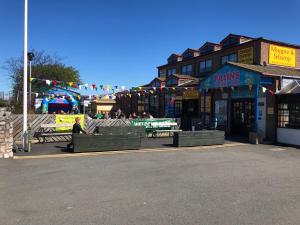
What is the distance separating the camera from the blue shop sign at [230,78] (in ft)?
59.3

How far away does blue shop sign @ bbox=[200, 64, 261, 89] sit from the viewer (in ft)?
59.3

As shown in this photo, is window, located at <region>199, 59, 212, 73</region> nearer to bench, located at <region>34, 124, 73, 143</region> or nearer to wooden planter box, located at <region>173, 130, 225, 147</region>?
wooden planter box, located at <region>173, 130, 225, 147</region>

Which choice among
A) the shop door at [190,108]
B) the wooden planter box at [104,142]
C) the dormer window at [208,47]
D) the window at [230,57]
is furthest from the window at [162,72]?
the wooden planter box at [104,142]

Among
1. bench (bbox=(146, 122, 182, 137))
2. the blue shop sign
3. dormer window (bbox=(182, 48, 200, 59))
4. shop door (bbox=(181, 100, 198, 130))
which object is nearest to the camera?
the blue shop sign

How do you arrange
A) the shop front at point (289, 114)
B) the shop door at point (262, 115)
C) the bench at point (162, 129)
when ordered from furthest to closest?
the bench at point (162, 129)
the shop door at point (262, 115)
the shop front at point (289, 114)

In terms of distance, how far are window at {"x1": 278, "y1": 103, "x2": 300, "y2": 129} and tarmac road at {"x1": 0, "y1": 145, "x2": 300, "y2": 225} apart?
5463mm

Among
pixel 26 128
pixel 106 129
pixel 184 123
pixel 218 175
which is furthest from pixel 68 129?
pixel 218 175

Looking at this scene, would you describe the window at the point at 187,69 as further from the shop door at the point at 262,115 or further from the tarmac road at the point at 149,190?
the tarmac road at the point at 149,190

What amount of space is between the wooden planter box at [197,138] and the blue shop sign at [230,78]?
4.37 metres

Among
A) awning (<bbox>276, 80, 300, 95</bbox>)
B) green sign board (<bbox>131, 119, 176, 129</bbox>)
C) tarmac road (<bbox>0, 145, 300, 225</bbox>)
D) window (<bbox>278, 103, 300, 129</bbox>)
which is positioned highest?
awning (<bbox>276, 80, 300, 95</bbox>)

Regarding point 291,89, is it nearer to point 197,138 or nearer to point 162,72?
point 197,138

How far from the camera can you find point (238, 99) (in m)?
20.2

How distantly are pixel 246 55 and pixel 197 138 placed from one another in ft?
61.4

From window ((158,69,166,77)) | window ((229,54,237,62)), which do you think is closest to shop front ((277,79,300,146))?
window ((229,54,237,62))
